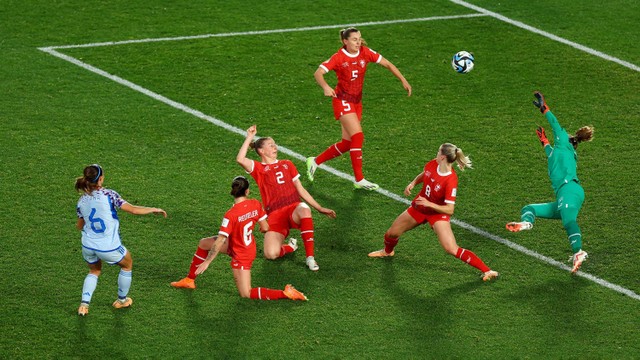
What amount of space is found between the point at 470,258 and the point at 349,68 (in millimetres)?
3834

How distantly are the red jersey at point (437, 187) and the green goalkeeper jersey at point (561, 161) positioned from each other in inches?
59.3

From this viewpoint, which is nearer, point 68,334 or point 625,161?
point 68,334

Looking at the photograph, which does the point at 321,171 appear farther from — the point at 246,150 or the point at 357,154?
the point at 246,150

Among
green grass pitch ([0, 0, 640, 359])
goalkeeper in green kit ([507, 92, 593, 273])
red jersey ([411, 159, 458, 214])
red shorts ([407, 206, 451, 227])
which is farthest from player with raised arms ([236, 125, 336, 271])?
goalkeeper in green kit ([507, 92, 593, 273])

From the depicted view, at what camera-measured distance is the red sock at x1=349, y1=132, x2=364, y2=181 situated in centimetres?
1505

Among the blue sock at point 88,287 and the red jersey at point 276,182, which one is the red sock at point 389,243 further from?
the blue sock at point 88,287

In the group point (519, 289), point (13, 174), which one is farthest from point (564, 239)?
point (13, 174)

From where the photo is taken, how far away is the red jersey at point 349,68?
599 inches

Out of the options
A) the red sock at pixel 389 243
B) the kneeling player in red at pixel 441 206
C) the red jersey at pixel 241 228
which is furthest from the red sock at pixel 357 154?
the red jersey at pixel 241 228

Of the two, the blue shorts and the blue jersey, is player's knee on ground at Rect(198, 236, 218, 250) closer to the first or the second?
the blue shorts

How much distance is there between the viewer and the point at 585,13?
21469mm

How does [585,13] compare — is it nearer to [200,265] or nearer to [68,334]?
[200,265]

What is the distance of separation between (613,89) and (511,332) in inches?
314

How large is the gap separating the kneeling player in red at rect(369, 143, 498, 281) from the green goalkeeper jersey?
1352mm
